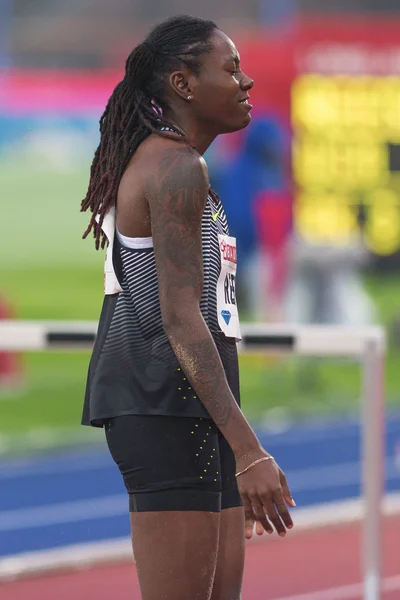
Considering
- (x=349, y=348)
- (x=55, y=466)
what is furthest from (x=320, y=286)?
(x=349, y=348)

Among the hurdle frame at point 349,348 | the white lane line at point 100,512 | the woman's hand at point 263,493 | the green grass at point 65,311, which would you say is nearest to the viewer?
the woman's hand at point 263,493

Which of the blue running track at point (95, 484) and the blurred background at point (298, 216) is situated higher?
the blurred background at point (298, 216)

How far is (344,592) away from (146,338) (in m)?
2.71

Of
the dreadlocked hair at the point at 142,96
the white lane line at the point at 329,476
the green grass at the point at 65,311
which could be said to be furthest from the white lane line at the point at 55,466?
the dreadlocked hair at the point at 142,96

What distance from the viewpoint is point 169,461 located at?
2521 millimetres

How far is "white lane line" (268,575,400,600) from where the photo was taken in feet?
15.9

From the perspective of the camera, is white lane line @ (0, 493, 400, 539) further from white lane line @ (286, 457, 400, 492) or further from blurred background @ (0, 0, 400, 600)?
blurred background @ (0, 0, 400, 600)

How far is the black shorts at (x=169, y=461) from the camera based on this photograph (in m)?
2.52

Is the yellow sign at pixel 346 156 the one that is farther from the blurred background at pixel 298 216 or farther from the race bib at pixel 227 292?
the race bib at pixel 227 292

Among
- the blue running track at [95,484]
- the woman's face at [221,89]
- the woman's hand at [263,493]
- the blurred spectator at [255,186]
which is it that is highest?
the blurred spectator at [255,186]

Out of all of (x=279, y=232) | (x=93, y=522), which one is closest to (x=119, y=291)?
(x=93, y=522)

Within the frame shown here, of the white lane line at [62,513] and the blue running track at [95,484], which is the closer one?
the blue running track at [95,484]

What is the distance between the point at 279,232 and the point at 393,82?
213 centimetres

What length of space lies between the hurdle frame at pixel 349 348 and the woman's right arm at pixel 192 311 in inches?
64.0
